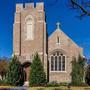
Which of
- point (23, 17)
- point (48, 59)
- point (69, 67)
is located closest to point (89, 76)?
point (69, 67)

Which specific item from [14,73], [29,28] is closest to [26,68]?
[14,73]

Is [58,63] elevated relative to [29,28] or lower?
lower

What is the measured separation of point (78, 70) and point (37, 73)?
623 centimetres

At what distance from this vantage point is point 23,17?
55562 millimetres

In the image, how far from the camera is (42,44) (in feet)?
176

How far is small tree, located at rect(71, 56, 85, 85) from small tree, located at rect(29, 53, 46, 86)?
4.54 meters

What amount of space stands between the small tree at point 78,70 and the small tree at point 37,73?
4.54m

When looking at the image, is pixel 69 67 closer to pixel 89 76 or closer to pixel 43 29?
pixel 89 76

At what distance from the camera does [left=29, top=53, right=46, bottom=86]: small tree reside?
49.5 m

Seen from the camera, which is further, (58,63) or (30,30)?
(30,30)

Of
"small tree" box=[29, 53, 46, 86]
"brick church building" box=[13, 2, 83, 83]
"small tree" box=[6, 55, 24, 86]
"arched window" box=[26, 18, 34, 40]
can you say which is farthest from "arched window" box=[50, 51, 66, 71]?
"small tree" box=[6, 55, 24, 86]

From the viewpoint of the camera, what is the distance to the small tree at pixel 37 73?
49534 millimetres

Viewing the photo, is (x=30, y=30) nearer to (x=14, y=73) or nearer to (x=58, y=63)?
(x=58, y=63)

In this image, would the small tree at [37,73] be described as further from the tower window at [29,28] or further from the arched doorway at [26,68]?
the tower window at [29,28]
